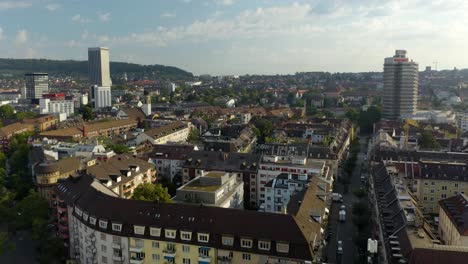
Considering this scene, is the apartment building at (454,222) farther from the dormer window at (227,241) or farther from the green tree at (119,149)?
the green tree at (119,149)

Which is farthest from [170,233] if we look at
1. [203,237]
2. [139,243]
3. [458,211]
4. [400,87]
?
[400,87]

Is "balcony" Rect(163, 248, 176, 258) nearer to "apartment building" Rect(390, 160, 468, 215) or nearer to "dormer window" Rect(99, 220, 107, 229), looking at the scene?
"dormer window" Rect(99, 220, 107, 229)

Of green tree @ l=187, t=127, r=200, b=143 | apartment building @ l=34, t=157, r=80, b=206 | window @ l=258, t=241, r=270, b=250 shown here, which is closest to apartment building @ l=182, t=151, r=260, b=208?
apartment building @ l=34, t=157, r=80, b=206

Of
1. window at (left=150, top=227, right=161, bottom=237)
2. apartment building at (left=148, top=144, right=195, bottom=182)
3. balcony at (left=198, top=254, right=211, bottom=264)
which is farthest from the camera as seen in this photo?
apartment building at (left=148, top=144, right=195, bottom=182)

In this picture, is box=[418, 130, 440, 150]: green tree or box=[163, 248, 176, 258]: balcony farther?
box=[418, 130, 440, 150]: green tree

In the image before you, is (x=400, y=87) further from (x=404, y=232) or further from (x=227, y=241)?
(x=227, y=241)

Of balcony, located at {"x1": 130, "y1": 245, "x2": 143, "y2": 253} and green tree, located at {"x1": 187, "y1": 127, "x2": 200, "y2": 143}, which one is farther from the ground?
green tree, located at {"x1": 187, "y1": 127, "x2": 200, "y2": 143}

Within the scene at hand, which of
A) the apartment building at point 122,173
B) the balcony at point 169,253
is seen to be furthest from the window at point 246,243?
the apartment building at point 122,173
